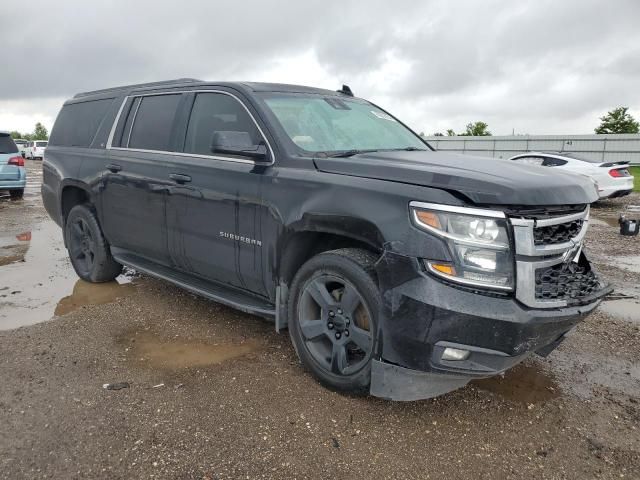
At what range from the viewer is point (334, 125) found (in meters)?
3.88

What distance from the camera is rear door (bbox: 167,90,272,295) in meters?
3.56

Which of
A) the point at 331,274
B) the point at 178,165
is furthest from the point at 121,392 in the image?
the point at 178,165

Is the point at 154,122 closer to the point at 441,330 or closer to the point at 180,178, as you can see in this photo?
the point at 180,178

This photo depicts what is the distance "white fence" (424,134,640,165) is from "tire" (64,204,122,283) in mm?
29063

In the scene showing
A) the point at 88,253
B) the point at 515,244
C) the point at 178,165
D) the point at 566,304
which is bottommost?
the point at 88,253

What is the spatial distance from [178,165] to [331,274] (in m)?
1.75

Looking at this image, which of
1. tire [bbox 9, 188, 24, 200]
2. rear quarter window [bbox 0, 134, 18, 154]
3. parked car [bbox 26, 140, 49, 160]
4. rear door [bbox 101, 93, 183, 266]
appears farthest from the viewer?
parked car [bbox 26, 140, 49, 160]

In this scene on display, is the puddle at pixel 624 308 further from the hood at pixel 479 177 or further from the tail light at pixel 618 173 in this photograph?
the tail light at pixel 618 173

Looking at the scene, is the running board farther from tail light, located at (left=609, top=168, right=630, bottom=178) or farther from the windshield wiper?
tail light, located at (left=609, top=168, right=630, bottom=178)

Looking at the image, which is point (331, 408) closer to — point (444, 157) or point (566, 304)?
point (566, 304)

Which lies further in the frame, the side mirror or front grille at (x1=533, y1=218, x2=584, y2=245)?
the side mirror

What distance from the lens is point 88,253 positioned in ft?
18.2

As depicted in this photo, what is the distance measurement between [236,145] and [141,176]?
1427 mm

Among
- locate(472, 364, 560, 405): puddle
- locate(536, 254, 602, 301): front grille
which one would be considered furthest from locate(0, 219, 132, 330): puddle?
locate(536, 254, 602, 301): front grille
